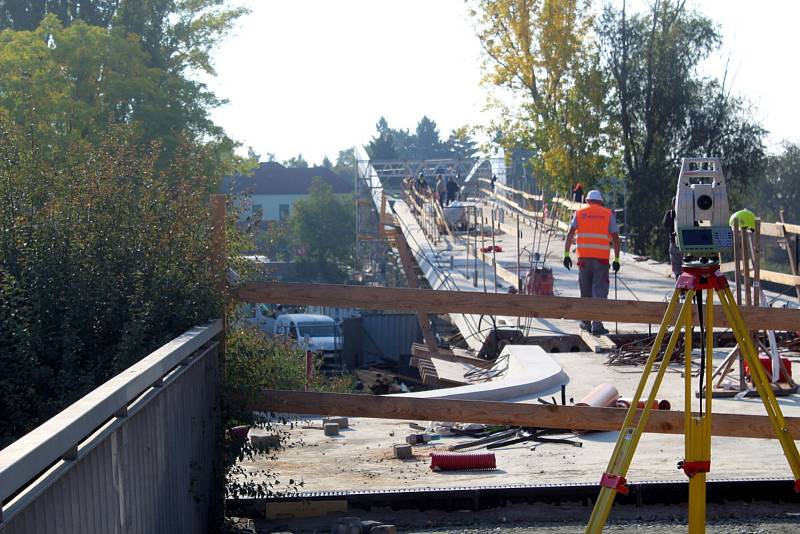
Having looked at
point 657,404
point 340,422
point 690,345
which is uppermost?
point 690,345

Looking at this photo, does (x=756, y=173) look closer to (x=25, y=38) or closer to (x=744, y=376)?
(x=25, y=38)

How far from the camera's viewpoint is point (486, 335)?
1838 cm

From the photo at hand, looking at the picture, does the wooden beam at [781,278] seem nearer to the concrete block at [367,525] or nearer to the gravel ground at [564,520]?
the gravel ground at [564,520]

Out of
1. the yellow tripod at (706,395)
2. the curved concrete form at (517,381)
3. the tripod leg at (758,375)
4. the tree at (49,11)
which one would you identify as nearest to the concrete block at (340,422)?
the curved concrete form at (517,381)

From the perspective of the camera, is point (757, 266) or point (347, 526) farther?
point (757, 266)

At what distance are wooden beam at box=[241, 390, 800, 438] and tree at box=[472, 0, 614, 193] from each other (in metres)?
36.7

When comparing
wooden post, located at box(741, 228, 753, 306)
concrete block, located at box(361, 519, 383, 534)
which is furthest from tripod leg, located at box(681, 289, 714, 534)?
wooden post, located at box(741, 228, 753, 306)

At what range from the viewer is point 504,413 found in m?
6.36

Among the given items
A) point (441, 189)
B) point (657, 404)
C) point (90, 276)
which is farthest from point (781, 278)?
point (441, 189)

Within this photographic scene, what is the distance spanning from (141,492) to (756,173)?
44.5 m

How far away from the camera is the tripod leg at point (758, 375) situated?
5180 mm

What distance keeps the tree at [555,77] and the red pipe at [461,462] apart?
3534 cm

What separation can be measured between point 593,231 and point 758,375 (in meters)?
9.77

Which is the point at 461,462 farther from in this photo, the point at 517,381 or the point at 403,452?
the point at 517,381
